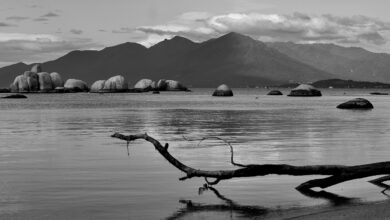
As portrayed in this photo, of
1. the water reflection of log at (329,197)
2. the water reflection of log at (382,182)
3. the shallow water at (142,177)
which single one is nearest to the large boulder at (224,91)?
the shallow water at (142,177)

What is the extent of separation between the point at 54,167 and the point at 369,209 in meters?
12.3

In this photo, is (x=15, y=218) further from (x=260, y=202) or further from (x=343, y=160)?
(x=343, y=160)

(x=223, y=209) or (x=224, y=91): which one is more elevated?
(x=224, y=91)

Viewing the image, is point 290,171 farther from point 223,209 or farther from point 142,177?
point 142,177

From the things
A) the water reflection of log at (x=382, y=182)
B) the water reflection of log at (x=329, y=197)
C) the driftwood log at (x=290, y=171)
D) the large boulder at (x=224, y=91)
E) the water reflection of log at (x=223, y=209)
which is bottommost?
the water reflection of log at (x=223, y=209)

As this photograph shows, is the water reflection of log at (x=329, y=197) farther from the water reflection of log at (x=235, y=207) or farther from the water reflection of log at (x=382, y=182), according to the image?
the water reflection of log at (x=382, y=182)

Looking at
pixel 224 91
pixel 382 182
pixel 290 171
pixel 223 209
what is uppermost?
pixel 224 91

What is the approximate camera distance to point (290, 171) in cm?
1514

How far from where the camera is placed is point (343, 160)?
22.8 meters

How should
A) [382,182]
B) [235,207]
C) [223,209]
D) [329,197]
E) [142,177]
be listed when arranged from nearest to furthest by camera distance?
[223,209] → [235,207] → [329,197] → [382,182] → [142,177]

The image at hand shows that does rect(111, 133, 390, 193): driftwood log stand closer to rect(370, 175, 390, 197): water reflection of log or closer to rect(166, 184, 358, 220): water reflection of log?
rect(370, 175, 390, 197): water reflection of log

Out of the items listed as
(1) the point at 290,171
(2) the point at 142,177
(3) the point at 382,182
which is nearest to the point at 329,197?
(1) the point at 290,171

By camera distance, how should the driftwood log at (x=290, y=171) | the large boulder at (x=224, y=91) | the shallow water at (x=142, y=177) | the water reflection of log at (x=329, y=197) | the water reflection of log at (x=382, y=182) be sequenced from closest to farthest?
1. the shallow water at (x=142, y=177)
2. the water reflection of log at (x=329, y=197)
3. the driftwood log at (x=290, y=171)
4. the water reflection of log at (x=382, y=182)
5. the large boulder at (x=224, y=91)

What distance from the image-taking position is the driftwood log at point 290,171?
15.0 metres
